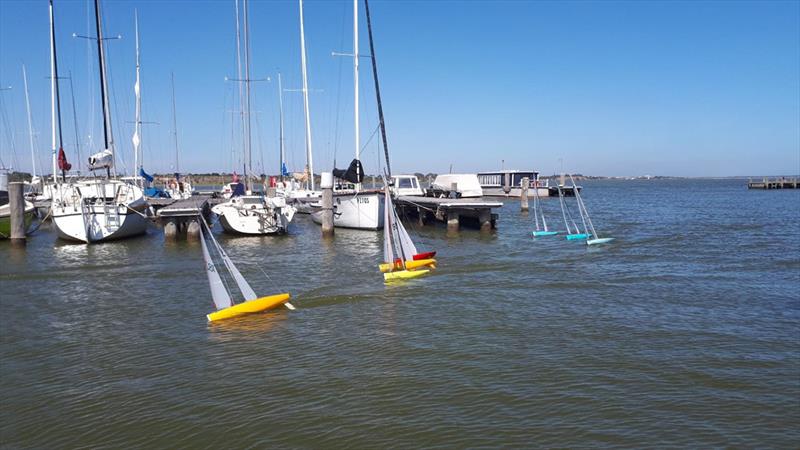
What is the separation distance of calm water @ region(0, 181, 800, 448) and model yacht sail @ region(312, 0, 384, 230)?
36.3 feet

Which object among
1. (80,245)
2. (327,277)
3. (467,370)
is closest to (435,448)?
(467,370)

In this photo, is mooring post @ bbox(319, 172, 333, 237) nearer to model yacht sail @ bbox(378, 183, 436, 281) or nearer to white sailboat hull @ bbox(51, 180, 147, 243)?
white sailboat hull @ bbox(51, 180, 147, 243)

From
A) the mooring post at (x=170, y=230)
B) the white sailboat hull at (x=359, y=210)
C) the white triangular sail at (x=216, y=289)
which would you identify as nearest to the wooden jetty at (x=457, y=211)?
the white sailboat hull at (x=359, y=210)

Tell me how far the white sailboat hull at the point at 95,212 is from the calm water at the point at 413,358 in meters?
7.58

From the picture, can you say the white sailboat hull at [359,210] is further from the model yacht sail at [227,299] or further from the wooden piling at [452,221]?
the model yacht sail at [227,299]

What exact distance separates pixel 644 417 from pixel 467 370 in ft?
9.86

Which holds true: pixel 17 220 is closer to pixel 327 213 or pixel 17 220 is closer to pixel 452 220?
pixel 327 213

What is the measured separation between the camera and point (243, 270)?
21.5m

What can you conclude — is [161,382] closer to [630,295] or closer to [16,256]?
[630,295]

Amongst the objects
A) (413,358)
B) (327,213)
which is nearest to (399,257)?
(413,358)

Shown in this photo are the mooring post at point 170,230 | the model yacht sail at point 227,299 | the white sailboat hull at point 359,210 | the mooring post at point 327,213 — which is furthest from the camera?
the white sailboat hull at point 359,210

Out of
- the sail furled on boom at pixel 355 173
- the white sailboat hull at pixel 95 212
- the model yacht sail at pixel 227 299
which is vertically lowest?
the model yacht sail at pixel 227 299

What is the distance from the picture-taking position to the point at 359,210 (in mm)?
33219

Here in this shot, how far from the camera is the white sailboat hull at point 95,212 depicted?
92.6ft
